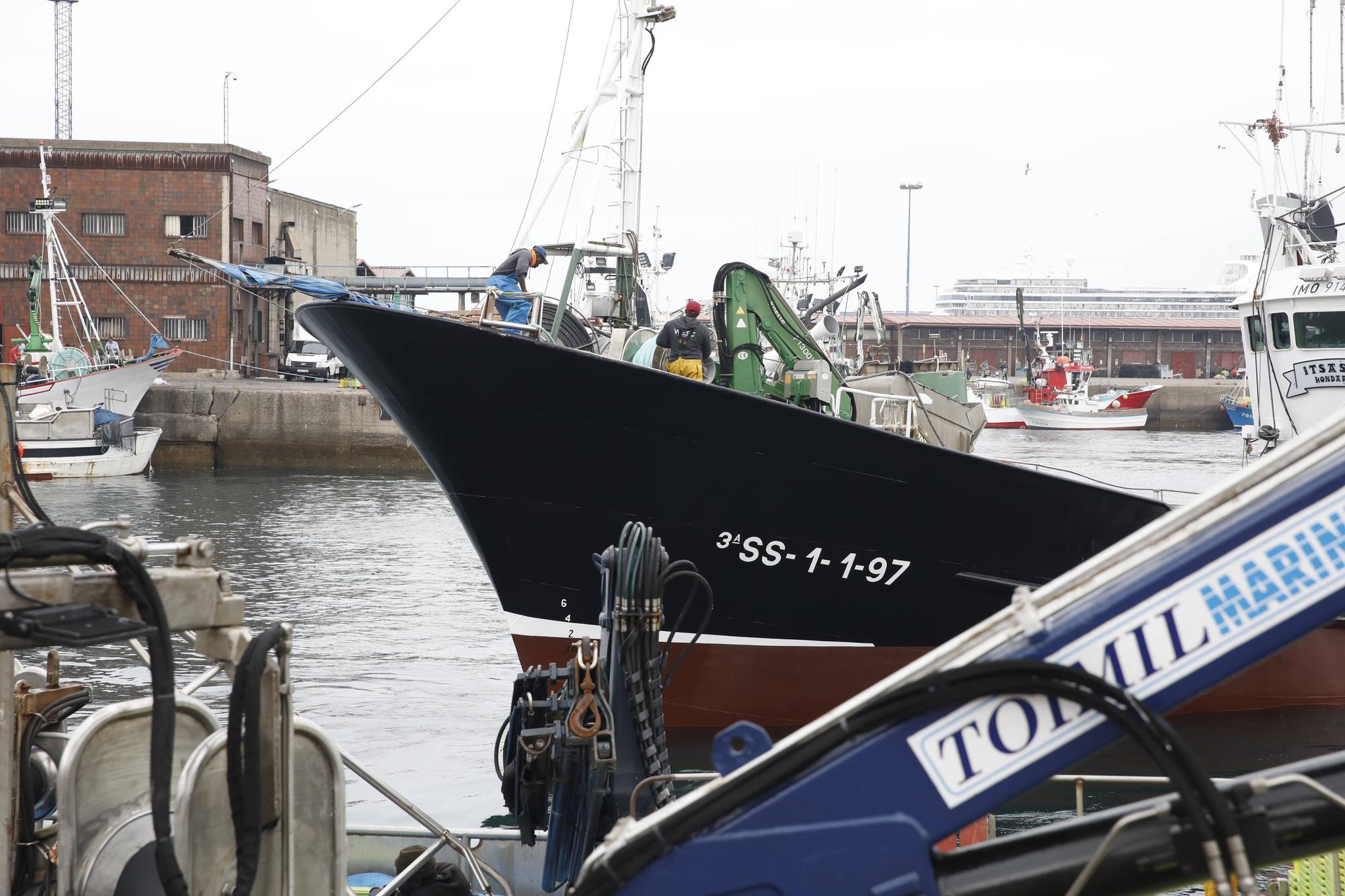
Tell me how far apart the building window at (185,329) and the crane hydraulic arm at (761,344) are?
35.8 meters

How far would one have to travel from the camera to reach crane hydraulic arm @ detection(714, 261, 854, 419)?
29.8ft

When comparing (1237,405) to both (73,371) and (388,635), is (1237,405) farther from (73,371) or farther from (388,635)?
(388,635)

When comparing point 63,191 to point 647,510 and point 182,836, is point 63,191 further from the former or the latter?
point 182,836

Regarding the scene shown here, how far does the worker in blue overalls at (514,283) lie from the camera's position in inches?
339

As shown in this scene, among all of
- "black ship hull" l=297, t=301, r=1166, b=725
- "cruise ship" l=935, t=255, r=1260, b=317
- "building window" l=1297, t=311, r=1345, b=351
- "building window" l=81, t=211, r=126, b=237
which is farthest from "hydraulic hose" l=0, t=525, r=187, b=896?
"cruise ship" l=935, t=255, r=1260, b=317

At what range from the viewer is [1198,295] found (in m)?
115

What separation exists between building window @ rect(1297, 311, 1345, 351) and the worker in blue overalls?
7.26 metres

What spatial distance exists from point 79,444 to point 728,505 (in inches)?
1007

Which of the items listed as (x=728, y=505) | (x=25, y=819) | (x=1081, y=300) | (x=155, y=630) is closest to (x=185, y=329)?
(x=728, y=505)

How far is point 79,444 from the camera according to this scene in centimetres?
2908

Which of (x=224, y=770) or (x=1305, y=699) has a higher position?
(x=224, y=770)

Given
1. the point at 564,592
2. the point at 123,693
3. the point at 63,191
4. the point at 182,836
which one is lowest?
the point at 123,693

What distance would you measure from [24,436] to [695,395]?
26091 millimetres

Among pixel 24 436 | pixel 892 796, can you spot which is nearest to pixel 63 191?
pixel 24 436
